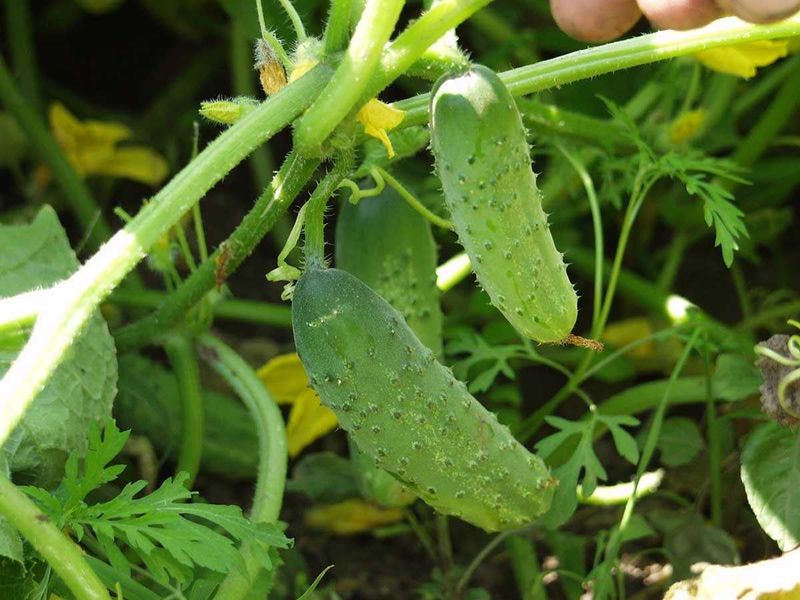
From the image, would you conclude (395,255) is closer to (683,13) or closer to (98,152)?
(683,13)

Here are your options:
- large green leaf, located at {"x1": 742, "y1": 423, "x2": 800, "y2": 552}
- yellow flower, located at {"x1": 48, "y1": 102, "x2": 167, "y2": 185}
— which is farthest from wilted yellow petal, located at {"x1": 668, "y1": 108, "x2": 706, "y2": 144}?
yellow flower, located at {"x1": 48, "y1": 102, "x2": 167, "y2": 185}

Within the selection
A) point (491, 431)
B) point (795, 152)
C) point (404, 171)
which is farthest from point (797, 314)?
point (491, 431)

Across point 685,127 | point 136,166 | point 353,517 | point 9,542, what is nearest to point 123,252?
point 9,542

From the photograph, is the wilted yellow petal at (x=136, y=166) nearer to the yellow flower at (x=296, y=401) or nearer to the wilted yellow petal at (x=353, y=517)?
the yellow flower at (x=296, y=401)

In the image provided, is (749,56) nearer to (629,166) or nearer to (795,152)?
(629,166)

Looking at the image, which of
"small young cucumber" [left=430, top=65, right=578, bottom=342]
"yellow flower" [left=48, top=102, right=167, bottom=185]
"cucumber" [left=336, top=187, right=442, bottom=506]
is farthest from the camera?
"yellow flower" [left=48, top=102, right=167, bottom=185]

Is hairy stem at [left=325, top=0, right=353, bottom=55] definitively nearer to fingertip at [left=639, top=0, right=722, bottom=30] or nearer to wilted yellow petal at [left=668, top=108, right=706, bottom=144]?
fingertip at [left=639, top=0, right=722, bottom=30]
